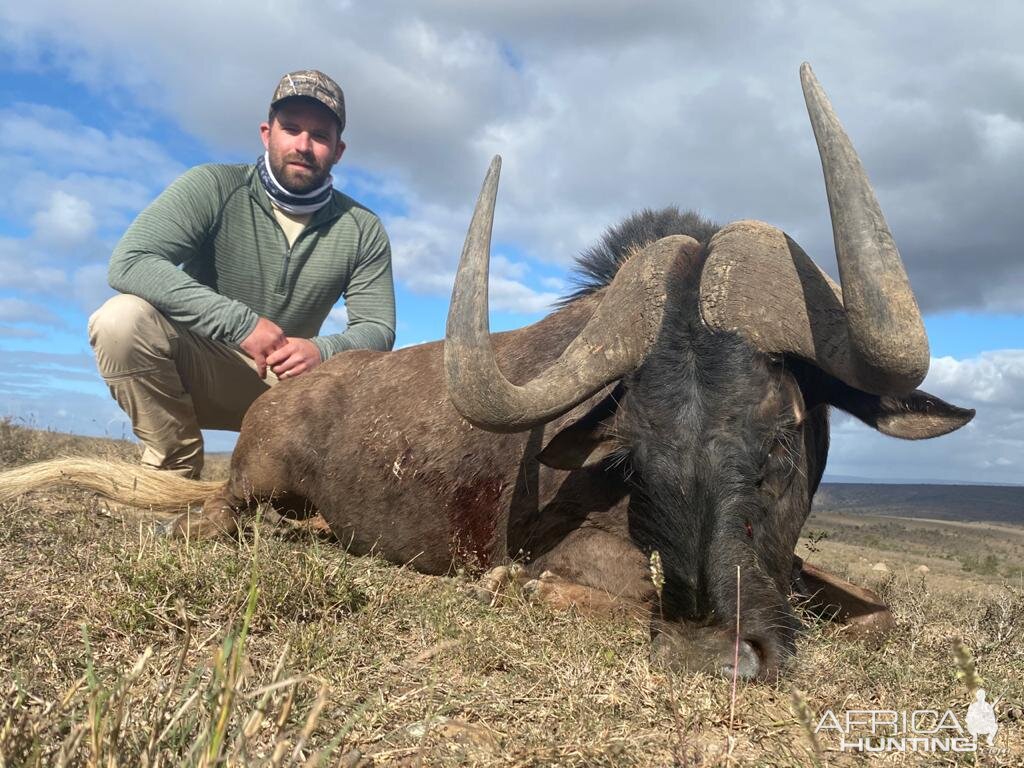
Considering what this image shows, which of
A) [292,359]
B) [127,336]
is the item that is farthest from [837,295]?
[127,336]

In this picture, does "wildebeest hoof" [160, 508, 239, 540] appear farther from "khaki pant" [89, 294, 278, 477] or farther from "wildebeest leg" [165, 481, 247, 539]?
"khaki pant" [89, 294, 278, 477]

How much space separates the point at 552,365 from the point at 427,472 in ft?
4.56

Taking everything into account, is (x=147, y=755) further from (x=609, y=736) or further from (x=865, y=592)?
(x=865, y=592)

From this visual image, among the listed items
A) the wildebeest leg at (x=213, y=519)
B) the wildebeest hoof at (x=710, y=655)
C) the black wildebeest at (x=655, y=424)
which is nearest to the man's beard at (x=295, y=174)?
the black wildebeest at (x=655, y=424)

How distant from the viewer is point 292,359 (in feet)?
19.2

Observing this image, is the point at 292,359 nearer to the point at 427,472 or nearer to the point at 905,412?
the point at 427,472

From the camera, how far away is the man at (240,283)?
5.90 meters

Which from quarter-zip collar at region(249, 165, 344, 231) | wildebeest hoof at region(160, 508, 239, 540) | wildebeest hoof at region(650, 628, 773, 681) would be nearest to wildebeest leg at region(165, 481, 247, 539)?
wildebeest hoof at region(160, 508, 239, 540)

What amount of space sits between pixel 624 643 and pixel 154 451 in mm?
4731

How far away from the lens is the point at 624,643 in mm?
3312

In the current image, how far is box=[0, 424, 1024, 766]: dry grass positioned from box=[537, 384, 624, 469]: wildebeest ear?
758 mm

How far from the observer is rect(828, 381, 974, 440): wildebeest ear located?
3.77 m

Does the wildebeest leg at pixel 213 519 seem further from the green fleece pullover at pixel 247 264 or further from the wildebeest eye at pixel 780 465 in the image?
the wildebeest eye at pixel 780 465

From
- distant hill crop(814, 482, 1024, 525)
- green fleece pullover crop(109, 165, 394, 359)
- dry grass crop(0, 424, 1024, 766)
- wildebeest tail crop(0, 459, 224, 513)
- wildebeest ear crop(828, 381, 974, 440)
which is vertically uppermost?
green fleece pullover crop(109, 165, 394, 359)
